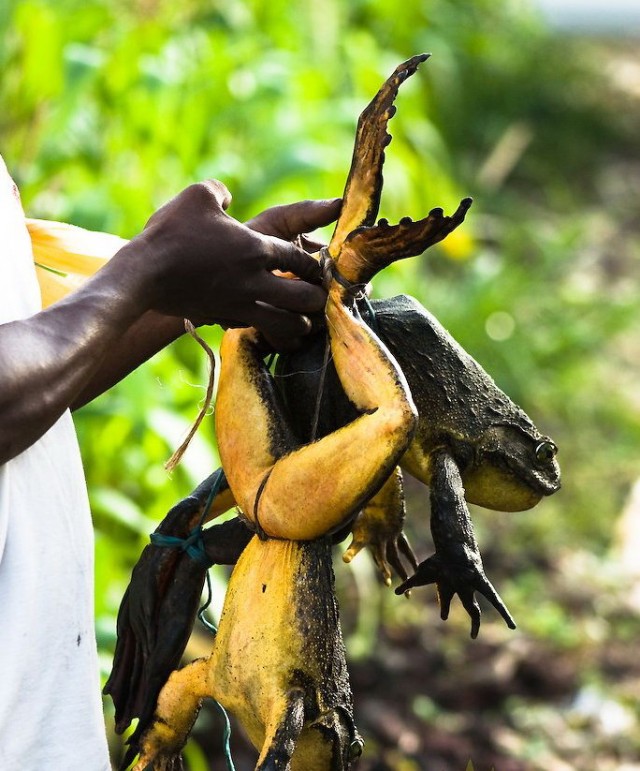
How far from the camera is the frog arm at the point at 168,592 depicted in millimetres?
1216

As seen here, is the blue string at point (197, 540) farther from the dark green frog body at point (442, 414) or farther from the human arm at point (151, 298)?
the human arm at point (151, 298)

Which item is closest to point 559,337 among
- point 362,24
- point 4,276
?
point 362,24

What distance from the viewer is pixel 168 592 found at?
1.24 metres

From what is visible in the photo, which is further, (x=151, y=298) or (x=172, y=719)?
(x=172, y=719)

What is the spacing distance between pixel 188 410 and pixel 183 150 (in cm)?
99

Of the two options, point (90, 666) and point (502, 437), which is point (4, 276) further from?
point (502, 437)

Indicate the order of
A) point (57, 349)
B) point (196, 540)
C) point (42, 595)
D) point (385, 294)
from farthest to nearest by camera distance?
point (385, 294) < point (196, 540) < point (42, 595) < point (57, 349)

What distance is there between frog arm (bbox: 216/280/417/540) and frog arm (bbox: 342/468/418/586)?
0.17m

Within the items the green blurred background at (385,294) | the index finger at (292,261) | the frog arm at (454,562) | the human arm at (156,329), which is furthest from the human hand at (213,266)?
the green blurred background at (385,294)

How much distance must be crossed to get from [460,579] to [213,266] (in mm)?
353

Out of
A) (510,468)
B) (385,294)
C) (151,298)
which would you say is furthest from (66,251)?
(385,294)

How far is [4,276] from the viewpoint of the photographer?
1112mm

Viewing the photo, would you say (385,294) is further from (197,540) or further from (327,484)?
(327,484)

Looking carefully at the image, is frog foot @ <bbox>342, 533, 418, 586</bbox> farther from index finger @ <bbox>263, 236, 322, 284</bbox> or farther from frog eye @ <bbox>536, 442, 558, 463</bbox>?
index finger @ <bbox>263, 236, 322, 284</bbox>
